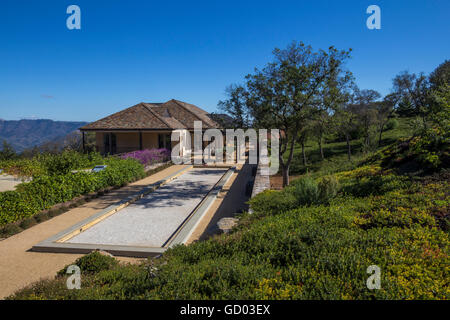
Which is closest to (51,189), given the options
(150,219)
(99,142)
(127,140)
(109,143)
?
(150,219)

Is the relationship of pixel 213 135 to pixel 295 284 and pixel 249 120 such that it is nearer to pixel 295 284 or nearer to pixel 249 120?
pixel 249 120

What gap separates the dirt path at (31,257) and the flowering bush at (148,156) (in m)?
9.13

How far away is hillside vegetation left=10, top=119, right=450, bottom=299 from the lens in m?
3.36

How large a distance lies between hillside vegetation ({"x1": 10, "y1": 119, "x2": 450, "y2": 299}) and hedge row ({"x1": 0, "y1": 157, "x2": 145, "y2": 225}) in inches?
187

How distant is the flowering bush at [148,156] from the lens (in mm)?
19802

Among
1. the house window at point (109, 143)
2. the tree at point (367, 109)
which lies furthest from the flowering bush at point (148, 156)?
the tree at point (367, 109)

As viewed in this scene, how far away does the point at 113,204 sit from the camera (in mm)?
11344

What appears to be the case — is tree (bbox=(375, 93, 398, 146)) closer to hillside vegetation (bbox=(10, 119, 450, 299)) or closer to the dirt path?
hillside vegetation (bbox=(10, 119, 450, 299))

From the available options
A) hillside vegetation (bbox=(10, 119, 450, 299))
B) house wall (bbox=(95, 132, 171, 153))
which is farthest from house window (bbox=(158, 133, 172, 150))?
hillside vegetation (bbox=(10, 119, 450, 299))

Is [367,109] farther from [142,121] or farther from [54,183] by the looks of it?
[54,183]

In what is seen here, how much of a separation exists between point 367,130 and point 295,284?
23.5 meters

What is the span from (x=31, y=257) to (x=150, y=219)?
361 centimetres

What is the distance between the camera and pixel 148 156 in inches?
824
